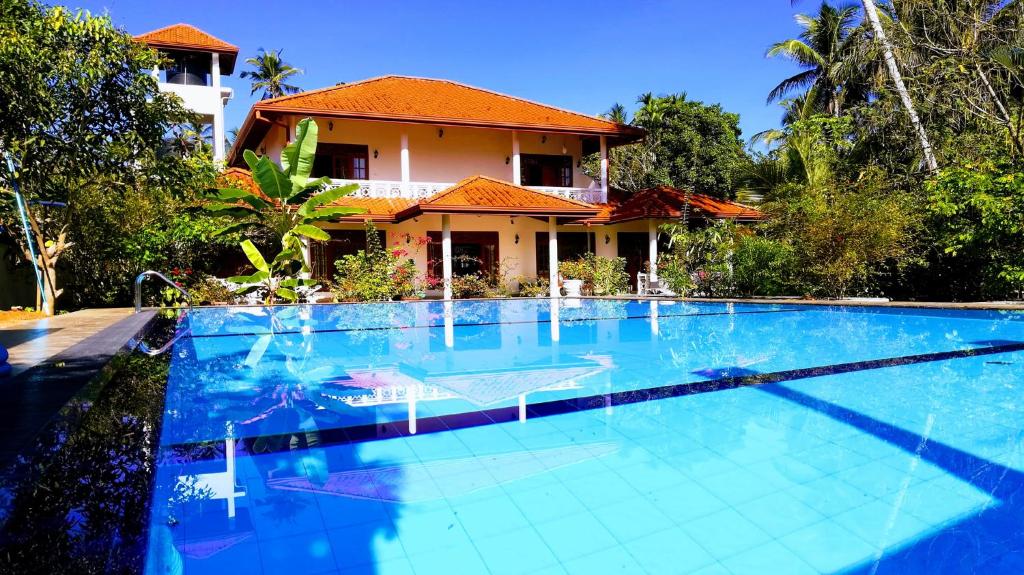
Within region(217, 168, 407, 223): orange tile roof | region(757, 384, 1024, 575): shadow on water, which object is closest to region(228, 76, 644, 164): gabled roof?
region(217, 168, 407, 223): orange tile roof

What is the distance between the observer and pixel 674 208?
20.0 metres

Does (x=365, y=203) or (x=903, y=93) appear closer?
(x=903, y=93)

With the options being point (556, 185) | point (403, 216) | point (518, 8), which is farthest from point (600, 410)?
point (518, 8)

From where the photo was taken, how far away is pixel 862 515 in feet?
9.96

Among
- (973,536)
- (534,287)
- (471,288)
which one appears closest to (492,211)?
(471,288)

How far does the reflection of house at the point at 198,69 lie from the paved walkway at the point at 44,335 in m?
15.0

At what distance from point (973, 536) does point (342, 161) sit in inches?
772

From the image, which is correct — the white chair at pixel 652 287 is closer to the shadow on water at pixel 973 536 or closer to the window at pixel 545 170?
the window at pixel 545 170

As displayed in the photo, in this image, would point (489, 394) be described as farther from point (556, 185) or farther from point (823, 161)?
point (556, 185)

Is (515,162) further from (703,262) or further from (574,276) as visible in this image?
(703,262)

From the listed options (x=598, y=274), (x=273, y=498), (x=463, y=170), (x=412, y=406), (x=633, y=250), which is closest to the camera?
(x=273, y=498)

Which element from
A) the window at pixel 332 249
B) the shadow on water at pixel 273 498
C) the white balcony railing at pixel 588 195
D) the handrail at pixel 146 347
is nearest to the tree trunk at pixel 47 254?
the handrail at pixel 146 347

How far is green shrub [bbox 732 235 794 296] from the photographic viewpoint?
14633 mm

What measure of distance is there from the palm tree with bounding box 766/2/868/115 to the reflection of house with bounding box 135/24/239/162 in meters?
24.1
